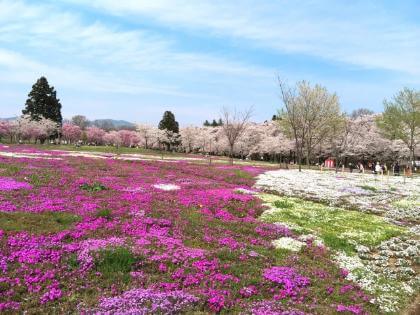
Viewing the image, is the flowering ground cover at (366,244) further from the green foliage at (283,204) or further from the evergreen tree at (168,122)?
the evergreen tree at (168,122)

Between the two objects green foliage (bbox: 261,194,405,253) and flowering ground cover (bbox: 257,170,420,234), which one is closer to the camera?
green foliage (bbox: 261,194,405,253)

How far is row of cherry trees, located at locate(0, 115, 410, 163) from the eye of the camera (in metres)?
102

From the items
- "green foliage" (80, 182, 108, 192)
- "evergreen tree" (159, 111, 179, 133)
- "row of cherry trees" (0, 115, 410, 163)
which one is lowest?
"green foliage" (80, 182, 108, 192)

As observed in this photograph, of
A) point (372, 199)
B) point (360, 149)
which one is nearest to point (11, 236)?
point (372, 199)

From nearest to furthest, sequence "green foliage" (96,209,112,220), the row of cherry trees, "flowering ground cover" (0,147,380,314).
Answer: "flowering ground cover" (0,147,380,314) → "green foliage" (96,209,112,220) → the row of cherry trees

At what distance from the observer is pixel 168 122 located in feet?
458

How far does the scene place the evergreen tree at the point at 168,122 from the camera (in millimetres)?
138688

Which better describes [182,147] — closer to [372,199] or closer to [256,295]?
[372,199]

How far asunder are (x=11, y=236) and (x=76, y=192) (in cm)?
865

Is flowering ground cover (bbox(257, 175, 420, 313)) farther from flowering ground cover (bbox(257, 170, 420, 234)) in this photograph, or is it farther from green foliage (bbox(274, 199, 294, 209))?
flowering ground cover (bbox(257, 170, 420, 234))

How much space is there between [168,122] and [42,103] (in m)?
Answer: 42.5

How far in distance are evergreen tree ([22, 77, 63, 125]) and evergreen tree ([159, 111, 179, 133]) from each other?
35.5m

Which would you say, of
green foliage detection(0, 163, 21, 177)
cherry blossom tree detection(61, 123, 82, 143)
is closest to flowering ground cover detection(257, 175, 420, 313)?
green foliage detection(0, 163, 21, 177)

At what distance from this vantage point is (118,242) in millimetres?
14055
